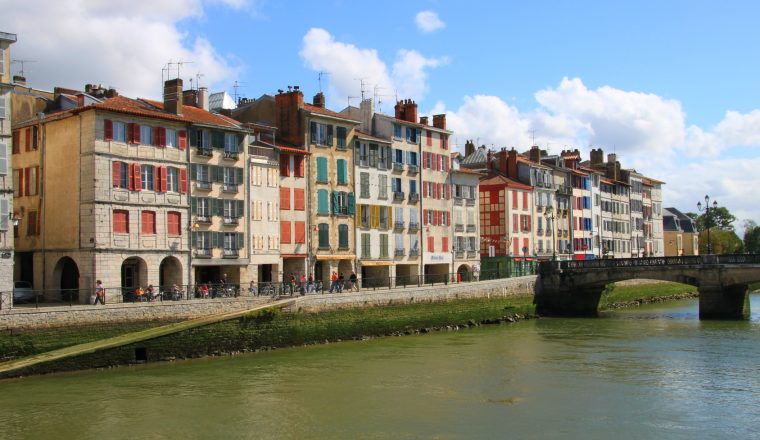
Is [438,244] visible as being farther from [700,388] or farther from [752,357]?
[700,388]

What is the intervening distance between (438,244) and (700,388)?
3516 centimetres

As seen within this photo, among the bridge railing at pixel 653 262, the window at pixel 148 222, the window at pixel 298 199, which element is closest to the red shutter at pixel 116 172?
the window at pixel 148 222

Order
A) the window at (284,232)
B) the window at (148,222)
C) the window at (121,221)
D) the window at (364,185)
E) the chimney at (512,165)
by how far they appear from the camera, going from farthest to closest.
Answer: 1. the chimney at (512,165)
2. the window at (364,185)
3. the window at (284,232)
4. the window at (148,222)
5. the window at (121,221)

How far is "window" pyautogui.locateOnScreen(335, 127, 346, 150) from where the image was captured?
56134mm

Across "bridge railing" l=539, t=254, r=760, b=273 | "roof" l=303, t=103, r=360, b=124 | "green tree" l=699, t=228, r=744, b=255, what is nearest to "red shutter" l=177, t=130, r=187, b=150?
"roof" l=303, t=103, r=360, b=124

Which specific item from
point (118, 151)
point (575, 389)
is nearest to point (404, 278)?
point (118, 151)

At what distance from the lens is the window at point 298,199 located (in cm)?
5228

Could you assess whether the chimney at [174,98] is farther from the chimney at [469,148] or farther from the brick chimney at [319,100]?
the chimney at [469,148]

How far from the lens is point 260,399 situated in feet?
94.2

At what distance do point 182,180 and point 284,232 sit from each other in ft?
27.4

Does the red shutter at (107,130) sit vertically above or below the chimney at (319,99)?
below

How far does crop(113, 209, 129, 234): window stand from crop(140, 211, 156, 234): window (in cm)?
89

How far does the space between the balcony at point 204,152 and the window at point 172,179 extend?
5.77 ft

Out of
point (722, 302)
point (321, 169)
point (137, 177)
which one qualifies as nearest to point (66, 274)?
point (137, 177)
